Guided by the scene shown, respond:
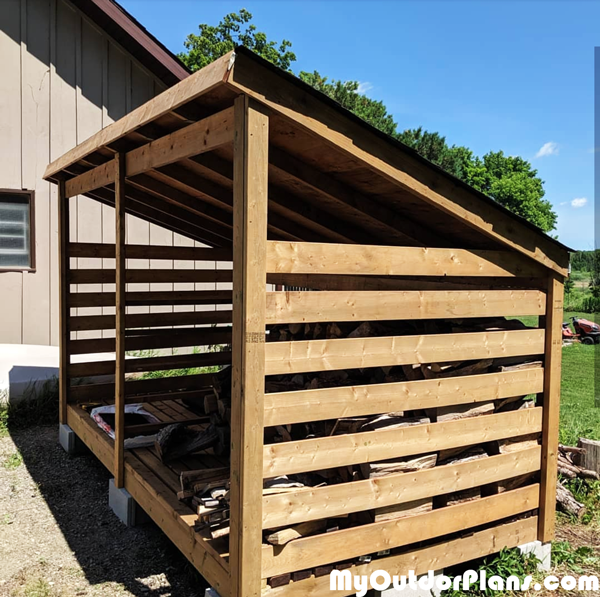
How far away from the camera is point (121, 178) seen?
411 centimetres

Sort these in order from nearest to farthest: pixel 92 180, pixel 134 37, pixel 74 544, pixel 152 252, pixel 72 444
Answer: pixel 74 544 → pixel 92 180 → pixel 152 252 → pixel 72 444 → pixel 134 37

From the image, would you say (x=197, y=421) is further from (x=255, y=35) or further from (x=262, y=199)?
(x=255, y=35)

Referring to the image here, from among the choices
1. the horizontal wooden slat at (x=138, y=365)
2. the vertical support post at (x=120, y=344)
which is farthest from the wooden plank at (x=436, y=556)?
the horizontal wooden slat at (x=138, y=365)

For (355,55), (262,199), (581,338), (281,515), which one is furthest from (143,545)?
(355,55)

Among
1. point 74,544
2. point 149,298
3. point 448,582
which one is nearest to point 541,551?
point 448,582

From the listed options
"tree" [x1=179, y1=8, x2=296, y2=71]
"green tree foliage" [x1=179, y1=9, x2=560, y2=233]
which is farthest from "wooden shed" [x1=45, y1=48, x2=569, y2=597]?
"tree" [x1=179, y1=8, x2=296, y2=71]

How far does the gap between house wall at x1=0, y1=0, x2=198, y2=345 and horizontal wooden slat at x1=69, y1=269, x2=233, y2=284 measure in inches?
63.9

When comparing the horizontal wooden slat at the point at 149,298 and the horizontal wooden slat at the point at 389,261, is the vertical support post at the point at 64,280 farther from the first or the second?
the horizontal wooden slat at the point at 389,261

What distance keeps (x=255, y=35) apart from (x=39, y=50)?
22334 mm

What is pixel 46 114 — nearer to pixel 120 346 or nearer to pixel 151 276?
pixel 151 276

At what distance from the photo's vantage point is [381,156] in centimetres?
279

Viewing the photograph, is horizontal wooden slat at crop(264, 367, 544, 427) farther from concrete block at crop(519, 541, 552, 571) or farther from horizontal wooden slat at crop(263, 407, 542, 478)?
concrete block at crop(519, 541, 552, 571)

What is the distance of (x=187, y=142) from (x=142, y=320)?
3364 mm

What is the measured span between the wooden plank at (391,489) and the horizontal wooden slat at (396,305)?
85cm
